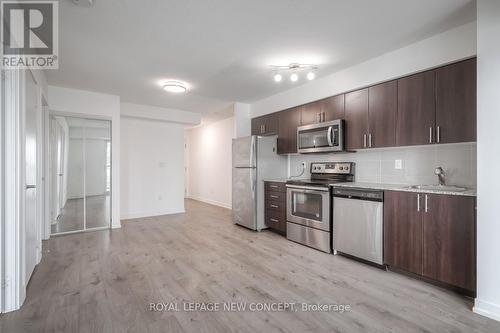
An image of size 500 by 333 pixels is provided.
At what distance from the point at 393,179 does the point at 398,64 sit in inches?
55.6

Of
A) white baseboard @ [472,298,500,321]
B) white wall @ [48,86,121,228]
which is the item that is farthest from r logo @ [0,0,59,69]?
white baseboard @ [472,298,500,321]

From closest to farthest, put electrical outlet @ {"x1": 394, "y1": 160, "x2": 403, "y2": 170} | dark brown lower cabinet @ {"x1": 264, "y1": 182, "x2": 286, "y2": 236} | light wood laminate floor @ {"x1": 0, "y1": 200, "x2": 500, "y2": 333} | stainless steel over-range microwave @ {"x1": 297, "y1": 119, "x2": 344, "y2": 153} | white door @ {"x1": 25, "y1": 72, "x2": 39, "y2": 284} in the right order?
light wood laminate floor @ {"x1": 0, "y1": 200, "x2": 500, "y2": 333}, white door @ {"x1": 25, "y1": 72, "x2": 39, "y2": 284}, electrical outlet @ {"x1": 394, "y1": 160, "x2": 403, "y2": 170}, stainless steel over-range microwave @ {"x1": 297, "y1": 119, "x2": 344, "y2": 153}, dark brown lower cabinet @ {"x1": 264, "y1": 182, "x2": 286, "y2": 236}

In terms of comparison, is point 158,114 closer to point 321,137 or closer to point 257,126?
point 257,126

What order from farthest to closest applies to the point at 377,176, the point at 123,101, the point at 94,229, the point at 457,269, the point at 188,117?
the point at 188,117 < the point at 123,101 < the point at 94,229 < the point at 377,176 < the point at 457,269

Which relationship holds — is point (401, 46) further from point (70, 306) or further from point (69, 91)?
point (69, 91)

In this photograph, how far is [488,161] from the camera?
6.35 ft

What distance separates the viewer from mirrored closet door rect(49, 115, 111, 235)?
4242 mm

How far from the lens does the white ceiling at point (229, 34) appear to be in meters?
2.09

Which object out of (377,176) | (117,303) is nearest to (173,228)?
(117,303)

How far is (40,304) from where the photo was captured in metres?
2.09

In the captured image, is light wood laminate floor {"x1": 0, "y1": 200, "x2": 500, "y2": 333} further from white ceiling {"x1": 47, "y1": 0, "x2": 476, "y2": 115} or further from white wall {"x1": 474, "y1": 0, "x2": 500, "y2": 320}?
white ceiling {"x1": 47, "y1": 0, "x2": 476, "y2": 115}

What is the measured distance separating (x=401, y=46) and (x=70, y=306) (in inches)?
165

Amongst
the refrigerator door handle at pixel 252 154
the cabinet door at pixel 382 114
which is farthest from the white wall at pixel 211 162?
the cabinet door at pixel 382 114

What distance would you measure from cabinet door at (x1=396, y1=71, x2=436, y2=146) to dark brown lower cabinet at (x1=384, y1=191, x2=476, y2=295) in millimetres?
663
